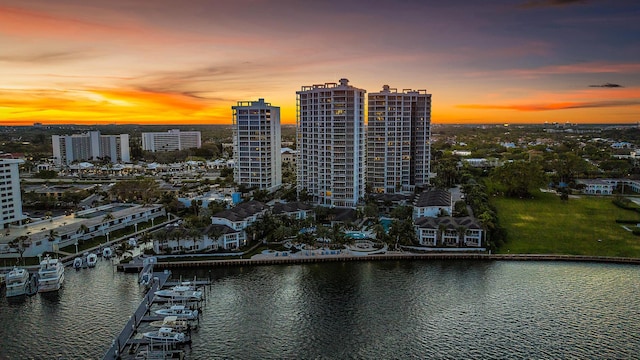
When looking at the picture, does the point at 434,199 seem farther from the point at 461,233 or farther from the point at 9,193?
the point at 9,193

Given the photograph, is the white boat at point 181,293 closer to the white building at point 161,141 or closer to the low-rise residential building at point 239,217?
the low-rise residential building at point 239,217

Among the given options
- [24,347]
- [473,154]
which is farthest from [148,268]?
[473,154]

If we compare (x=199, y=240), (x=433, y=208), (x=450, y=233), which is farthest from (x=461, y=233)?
(x=199, y=240)

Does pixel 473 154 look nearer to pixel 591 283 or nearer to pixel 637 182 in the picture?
pixel 637 182

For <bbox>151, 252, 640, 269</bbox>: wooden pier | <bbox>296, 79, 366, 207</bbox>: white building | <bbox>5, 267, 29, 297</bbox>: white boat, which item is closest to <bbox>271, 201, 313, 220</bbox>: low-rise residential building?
<bbox>296, 79, 366, 207</bbox>: white building

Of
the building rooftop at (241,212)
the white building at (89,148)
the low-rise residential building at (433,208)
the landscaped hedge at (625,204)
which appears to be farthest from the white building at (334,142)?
the white building at (89,148)

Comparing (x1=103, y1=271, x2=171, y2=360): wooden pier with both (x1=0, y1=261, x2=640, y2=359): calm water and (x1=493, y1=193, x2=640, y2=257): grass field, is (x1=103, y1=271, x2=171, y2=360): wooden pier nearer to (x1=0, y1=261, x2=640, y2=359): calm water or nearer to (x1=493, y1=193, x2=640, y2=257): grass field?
(x1=0, y1=261, x2=640, y2=359): calm water
